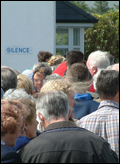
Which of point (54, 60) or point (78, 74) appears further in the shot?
point (54, 60)

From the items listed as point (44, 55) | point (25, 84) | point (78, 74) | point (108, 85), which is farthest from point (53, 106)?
point (44, 55)

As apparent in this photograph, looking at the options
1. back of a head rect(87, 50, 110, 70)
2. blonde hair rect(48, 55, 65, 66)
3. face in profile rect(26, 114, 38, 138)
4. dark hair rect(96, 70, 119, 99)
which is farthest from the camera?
blonde hair rect(48, 55, 65, 66)

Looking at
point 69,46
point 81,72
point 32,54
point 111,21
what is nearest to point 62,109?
point 81,72

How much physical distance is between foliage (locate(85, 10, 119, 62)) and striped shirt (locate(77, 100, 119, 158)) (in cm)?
1801

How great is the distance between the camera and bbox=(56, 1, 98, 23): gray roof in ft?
37.6

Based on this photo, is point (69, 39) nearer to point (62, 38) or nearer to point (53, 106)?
point (62, 38)

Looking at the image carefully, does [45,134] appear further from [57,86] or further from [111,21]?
[111,21]

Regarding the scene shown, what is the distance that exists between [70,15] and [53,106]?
10.1 m

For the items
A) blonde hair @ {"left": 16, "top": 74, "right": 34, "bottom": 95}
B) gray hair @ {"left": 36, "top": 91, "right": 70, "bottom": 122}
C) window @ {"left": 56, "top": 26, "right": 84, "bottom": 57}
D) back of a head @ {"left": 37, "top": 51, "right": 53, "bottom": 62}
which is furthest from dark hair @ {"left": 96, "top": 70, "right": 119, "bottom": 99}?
window @ {"left": 56, "top": 26, "right": 84, "bottom": 57}

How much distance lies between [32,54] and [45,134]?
7.94 meters

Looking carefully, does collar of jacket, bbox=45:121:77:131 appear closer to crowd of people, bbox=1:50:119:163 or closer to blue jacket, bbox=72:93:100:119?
crowd of people, bbox=1:50:119:163

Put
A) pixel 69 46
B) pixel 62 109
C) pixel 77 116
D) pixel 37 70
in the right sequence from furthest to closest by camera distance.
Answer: pixel 69 46 < pixel 37 70 < pixel 77 116 < pixel 62 109

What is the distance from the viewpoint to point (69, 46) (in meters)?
11.6

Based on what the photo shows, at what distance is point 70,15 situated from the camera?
11.9 meters
